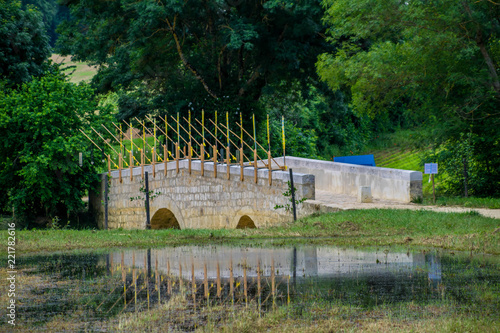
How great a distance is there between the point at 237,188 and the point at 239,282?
12.7 metres

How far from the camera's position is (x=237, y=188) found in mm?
22516

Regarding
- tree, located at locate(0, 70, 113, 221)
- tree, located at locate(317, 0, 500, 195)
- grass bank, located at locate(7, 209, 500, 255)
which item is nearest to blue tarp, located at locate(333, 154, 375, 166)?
tree, located at locate(317, 0, 500, 195)

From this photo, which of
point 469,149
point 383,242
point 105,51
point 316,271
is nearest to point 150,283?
point 316,271

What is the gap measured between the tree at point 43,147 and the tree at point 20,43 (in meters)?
2.54

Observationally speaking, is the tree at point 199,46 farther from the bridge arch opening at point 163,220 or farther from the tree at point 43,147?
the bridge arch opening at point 163,220

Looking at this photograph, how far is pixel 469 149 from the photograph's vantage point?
85.6ft

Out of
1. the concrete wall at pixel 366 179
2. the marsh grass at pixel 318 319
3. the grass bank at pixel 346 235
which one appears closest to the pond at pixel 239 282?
the marsh grass at pixel 318 319

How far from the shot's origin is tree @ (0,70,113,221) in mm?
30547

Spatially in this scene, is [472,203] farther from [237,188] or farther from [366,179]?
[237,188]

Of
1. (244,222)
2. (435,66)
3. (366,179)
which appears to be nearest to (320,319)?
(366,179)

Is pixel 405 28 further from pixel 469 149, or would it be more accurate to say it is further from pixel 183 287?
pixel 183 287

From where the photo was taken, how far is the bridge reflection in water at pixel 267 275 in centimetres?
866

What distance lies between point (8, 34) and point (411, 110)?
21.9m

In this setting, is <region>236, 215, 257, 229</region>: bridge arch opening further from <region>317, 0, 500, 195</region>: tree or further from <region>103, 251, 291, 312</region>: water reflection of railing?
<region>103, 251, 291, 312</region>: water reflection of railing
